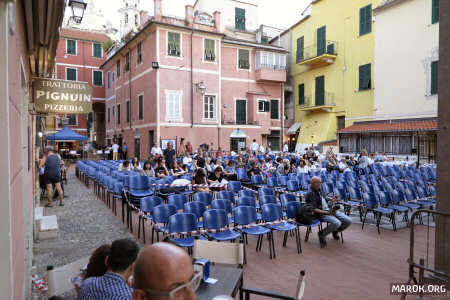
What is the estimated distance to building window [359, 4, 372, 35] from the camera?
21.5 m

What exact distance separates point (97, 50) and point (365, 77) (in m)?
27.9

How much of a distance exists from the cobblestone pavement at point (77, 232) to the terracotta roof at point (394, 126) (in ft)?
52.2

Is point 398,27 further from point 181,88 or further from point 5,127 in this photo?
point 5,127

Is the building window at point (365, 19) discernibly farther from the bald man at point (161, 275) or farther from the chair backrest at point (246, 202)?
the bald man at point (161, 275)

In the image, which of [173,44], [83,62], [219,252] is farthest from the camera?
[83,62]

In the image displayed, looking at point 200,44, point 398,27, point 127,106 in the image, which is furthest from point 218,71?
point 398,27

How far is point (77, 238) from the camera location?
249 inches

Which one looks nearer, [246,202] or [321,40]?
[246,202]

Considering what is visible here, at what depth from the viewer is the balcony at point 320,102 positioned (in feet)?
81.0

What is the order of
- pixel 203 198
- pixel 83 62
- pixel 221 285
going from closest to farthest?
1. pixel 221 285
2. pixel 203 198
3. pixel 83 62

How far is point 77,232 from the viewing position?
675cm

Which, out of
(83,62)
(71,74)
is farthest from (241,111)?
(71,74)

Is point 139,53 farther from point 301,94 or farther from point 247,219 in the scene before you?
point 247,219

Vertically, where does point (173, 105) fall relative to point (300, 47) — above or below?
below
